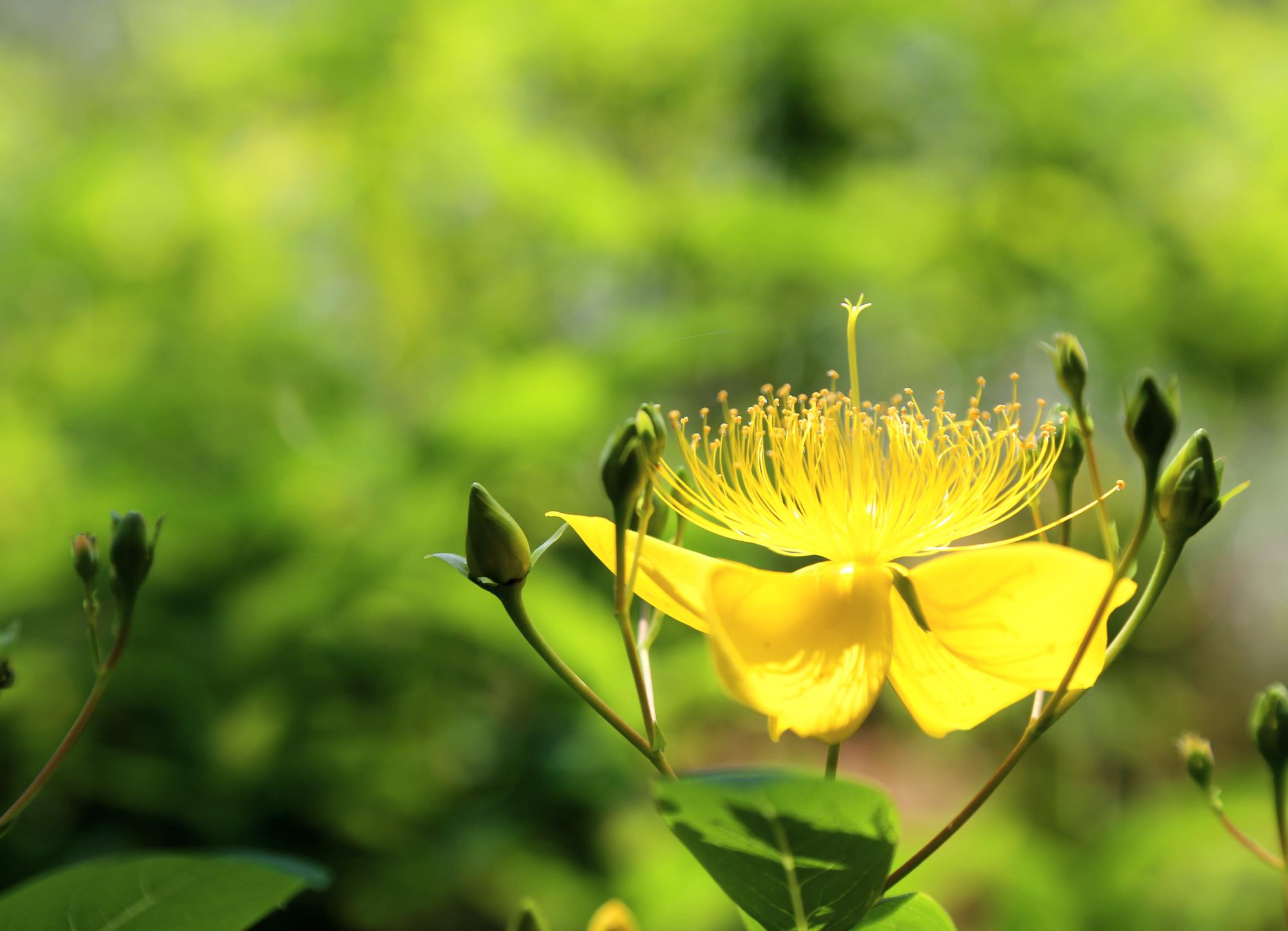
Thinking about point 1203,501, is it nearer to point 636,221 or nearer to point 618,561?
point 618,561

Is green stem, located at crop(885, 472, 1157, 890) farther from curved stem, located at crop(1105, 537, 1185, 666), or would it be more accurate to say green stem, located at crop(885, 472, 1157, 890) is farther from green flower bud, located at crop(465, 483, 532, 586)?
green flower bud, located at crop(465, 483, 532, 586)

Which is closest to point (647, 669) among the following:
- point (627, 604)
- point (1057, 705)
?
point (627, 604)

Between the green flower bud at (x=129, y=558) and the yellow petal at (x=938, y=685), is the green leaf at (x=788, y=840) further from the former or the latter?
the green flower bud at (x=129, y=558)

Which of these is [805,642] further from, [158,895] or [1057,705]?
[158,895]

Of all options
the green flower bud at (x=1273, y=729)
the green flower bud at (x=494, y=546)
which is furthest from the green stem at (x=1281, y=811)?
the green flower bud at (x=494, y=546)

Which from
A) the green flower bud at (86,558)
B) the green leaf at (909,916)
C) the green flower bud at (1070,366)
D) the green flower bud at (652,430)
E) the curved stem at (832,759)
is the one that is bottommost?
the green leaf at (909,916)

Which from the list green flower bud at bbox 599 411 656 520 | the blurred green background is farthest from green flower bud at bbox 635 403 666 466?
the blurred green background
